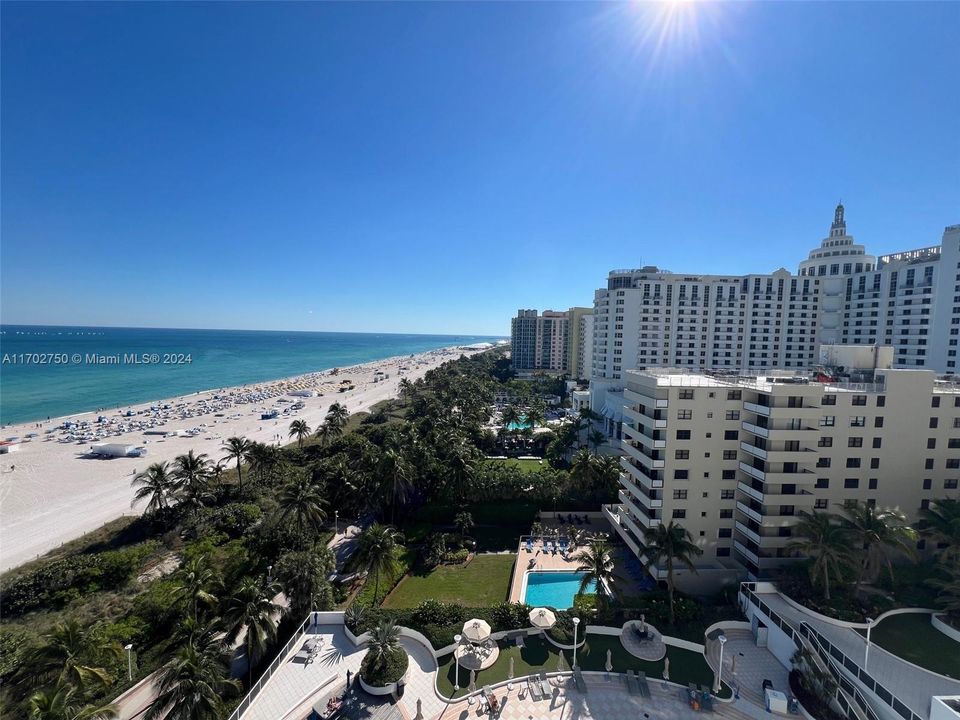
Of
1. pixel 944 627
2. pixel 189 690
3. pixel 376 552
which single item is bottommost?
pixel 944 627

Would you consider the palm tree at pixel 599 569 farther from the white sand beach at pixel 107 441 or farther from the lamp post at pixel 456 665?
the white sand beach at pixel 107 441

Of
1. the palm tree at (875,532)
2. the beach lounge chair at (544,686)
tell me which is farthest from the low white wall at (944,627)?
the beach lounge chair at (544,686)

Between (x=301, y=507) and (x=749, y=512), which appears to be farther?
(x=301, y=507)

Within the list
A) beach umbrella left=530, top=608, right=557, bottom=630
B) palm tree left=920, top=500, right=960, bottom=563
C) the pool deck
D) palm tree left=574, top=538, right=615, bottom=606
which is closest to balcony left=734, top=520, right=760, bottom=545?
palm tree left=920, top=500, right=960, bottom=563

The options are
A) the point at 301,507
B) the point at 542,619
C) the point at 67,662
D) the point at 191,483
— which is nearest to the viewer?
the point at 67,662

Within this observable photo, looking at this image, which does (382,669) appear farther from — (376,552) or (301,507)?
(301,507)

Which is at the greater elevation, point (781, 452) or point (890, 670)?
point (781, 452)

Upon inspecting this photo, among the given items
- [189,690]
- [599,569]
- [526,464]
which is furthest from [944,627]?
[526,464]
